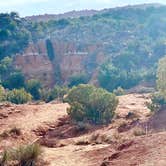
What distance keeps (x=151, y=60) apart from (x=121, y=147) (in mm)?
46987

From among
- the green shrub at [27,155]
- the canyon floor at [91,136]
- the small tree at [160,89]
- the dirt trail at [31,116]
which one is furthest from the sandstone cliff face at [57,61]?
the green shrub at [27,155]

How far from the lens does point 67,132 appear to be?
2311 cm

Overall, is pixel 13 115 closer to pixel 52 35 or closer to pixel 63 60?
pixel 63 60

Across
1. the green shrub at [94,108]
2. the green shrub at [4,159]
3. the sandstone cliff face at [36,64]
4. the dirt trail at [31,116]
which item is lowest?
the sandstone cliff face at [36,64]

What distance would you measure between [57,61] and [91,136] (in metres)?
45.4

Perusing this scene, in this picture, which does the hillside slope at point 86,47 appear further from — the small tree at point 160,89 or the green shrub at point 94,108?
the green shrub at point 94,108

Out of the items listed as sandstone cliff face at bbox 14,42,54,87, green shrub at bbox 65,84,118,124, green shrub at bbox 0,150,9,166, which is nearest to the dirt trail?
green shrub at bbox 65,84,118,124

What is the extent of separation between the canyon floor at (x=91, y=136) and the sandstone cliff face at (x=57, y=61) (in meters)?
24.6

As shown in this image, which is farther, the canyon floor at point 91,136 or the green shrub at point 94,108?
the green shrub at point 94,108

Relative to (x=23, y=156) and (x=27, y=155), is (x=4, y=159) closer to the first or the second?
(x=23, y=156)

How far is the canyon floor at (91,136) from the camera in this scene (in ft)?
42.9

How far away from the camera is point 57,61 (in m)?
64.3

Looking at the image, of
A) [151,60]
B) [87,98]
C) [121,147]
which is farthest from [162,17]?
[121,147]

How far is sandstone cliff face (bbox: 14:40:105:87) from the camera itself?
59.3 m
